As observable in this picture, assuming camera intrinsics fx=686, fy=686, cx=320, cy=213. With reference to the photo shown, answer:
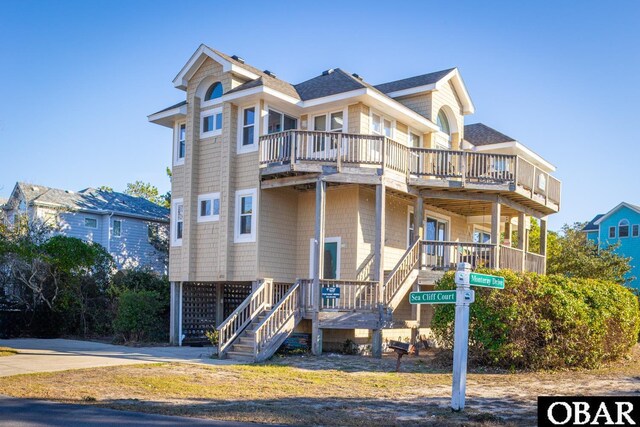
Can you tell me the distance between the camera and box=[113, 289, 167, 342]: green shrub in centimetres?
2355

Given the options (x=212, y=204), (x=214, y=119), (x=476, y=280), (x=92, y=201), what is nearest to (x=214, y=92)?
(x=214, y=119)

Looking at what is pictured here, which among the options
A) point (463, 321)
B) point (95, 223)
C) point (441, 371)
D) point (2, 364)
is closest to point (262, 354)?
point (441, 371)

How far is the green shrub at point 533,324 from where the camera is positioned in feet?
53.0

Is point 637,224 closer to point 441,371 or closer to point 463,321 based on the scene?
point 441,371

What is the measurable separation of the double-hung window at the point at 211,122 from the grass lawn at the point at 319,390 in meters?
9.43

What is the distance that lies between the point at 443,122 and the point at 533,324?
12288 mm

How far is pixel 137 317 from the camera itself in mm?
23719

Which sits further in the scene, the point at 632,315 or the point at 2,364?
the point at 632,315

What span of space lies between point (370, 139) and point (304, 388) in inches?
371

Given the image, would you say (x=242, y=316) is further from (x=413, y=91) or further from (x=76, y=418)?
(x=413, y=91)

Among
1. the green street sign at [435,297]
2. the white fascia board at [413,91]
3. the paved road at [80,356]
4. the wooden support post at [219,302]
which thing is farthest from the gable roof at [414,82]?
the green street sign at [435,297]

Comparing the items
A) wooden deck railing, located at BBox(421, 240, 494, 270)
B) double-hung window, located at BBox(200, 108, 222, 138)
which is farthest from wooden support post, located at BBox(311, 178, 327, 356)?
double-hung window, located at BBox(200, 108, 222, 138)

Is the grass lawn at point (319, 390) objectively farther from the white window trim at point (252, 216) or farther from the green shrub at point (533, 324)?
the white window trim at point (252, 216)

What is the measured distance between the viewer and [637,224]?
1881 inches
